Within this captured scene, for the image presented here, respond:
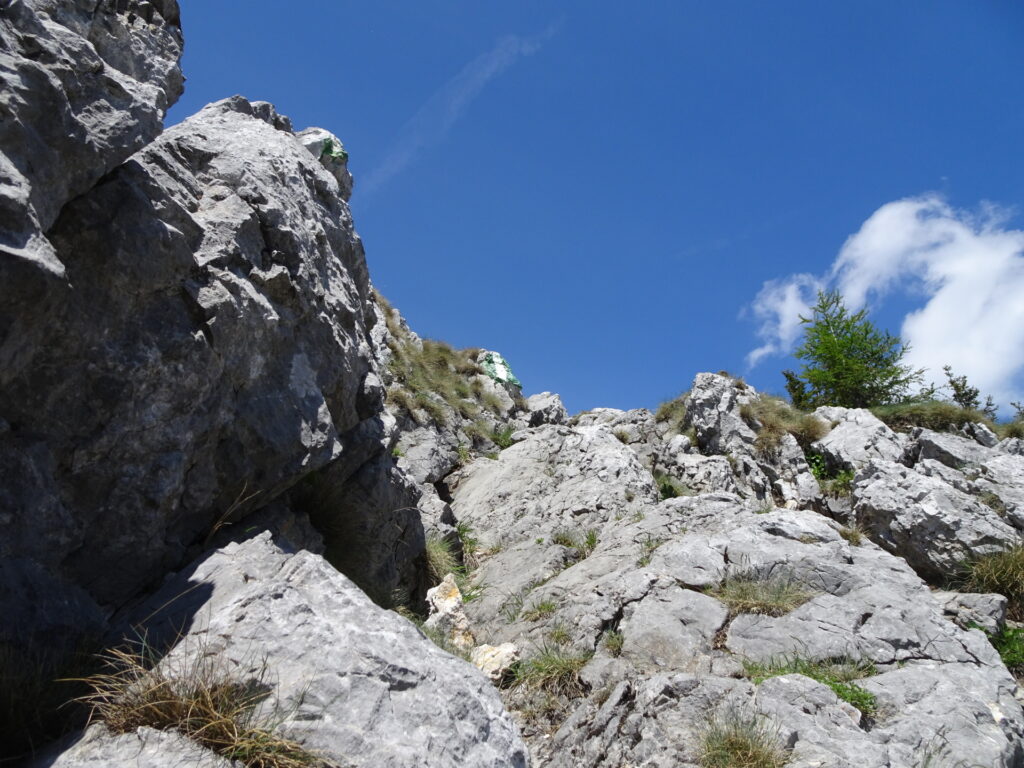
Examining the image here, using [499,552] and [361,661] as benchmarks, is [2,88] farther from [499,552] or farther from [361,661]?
[499,552]

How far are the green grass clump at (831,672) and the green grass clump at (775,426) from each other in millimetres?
9524

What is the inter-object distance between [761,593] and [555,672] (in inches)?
102

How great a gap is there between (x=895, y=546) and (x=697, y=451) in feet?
16.3

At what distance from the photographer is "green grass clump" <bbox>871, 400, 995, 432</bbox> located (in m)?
18.0

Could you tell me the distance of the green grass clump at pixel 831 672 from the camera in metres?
6.07

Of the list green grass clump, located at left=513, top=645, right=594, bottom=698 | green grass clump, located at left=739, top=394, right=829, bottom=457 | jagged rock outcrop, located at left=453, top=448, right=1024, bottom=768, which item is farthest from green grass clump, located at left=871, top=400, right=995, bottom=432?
green grass clump, located at left=513, top=645, right=594, bottom=698

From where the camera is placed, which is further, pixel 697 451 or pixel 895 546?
pixel 697 451

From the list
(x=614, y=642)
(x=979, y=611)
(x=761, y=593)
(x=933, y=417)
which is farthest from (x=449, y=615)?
(x=933, y=417)

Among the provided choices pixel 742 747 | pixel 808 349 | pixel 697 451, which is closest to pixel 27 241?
pixel 742 747

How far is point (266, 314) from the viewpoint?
621 centimetres

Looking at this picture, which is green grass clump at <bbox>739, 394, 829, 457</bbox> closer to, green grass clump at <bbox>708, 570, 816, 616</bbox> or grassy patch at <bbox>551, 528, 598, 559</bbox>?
grassy patch at <bbox>551, 528, 598, 559</bbox>

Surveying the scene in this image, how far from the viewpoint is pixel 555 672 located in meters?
7.13

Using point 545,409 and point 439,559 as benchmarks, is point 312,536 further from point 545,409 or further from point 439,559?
point 545,409

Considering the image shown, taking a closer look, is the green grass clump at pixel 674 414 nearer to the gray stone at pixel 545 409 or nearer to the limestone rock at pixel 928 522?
the gray stone at pixel 545 409
